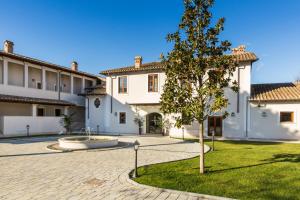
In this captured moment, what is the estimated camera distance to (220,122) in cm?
2000

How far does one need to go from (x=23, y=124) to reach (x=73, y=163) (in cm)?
1512

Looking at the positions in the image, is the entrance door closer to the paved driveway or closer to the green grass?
the green grass

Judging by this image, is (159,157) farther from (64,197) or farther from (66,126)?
(66,126)

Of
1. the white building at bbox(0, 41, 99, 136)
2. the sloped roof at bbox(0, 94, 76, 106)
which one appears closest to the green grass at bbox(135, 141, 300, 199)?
the sloped roof at bbox(0, 94, 76, 106)

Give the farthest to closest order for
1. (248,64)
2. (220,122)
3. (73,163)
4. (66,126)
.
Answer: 1. (66,126)
2. (220,122)
3. (248,64)
4. (73,163)

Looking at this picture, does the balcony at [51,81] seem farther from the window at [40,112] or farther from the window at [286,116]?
the window at [286,116]

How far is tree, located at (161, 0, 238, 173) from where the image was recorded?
7.12 m

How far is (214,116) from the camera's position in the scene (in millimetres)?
20062

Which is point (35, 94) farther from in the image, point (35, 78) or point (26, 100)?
point (26, 100)

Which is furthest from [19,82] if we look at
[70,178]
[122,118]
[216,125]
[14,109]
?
[216,125]

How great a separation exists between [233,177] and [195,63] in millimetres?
4002

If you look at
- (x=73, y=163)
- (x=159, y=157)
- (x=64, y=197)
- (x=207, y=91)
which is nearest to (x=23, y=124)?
(x=73, y=163)

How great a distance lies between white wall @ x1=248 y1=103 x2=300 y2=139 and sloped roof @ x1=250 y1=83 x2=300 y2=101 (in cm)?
62

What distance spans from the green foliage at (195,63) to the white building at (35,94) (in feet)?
58.7
